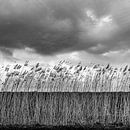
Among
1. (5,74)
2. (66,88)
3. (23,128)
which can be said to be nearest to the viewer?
(23,128)

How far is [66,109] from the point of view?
5.98 m

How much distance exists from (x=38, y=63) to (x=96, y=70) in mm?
1491

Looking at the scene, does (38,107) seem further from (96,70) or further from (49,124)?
(96,70)

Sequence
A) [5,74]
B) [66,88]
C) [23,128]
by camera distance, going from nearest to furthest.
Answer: [23,128] → [66,88] → [5,74]

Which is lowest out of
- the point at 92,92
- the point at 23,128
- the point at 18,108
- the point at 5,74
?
the point at 23,128

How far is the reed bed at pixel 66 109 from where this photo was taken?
593 centimetres

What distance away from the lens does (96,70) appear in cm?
640

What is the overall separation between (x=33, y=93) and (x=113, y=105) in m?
1.76

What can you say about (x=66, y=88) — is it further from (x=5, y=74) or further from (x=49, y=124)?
(x=5, y=74)

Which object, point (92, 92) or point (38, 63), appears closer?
point (92, 92)

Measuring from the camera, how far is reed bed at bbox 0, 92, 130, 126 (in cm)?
593

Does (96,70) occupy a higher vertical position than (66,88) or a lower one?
higher

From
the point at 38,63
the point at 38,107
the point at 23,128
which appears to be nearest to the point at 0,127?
the point at 23,128

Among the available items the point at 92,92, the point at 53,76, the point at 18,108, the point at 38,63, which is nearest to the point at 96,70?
the point at 92,92
